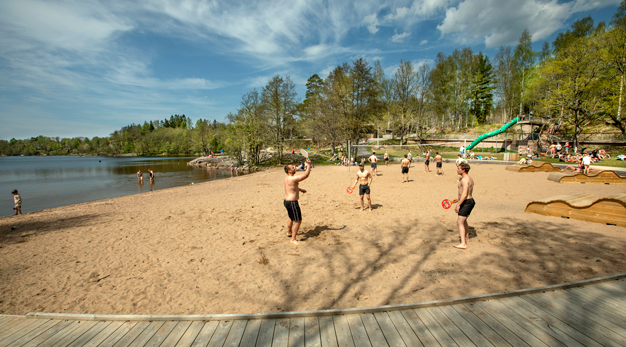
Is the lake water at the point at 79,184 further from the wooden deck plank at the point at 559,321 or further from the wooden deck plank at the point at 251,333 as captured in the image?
the wooden deck plank at the point at 559,321

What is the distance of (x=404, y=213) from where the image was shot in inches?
354

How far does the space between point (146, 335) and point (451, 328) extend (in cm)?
357

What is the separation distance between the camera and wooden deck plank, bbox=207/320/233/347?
280 cm

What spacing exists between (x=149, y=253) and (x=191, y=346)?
4567mm

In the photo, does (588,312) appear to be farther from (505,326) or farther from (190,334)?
(190,334)

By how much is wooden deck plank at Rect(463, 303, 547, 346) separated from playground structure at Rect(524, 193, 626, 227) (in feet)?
22.5

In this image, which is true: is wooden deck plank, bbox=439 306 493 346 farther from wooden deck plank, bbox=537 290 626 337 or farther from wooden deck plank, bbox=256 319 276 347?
wooden deck plank, bbox=256 319 276 347

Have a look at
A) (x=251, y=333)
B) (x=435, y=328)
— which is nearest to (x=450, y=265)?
(x=435, y=328)

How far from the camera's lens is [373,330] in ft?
9.53

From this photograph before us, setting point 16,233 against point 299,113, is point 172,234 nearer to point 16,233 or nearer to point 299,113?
point 16,233

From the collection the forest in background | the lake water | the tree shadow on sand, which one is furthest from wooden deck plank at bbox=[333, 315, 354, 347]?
the forest in background

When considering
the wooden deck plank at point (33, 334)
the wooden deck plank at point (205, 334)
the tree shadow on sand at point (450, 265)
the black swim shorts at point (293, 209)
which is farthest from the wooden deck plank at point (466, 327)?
the wooden deck plank at point (33, 334)

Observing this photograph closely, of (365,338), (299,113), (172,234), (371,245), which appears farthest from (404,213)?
(299,113)

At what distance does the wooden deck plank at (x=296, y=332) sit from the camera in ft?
9.03
